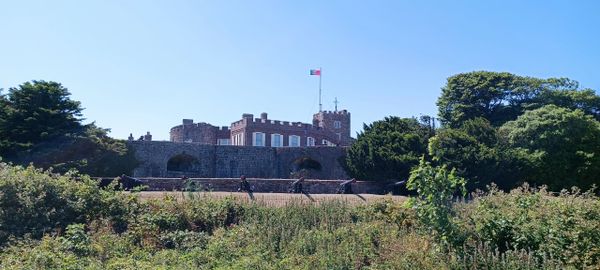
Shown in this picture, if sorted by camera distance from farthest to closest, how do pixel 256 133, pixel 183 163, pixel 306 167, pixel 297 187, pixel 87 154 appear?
pixel 256 133
pixel 306 167
pixel 183 163
pixel 87 154
pixel 297 187

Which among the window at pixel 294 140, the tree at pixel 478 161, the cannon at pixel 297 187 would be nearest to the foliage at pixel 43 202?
the cannon at pixel 297 187

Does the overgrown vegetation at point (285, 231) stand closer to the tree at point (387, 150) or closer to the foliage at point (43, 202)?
the foliage at point (43, 202)

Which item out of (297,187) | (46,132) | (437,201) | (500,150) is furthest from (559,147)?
(46,132)

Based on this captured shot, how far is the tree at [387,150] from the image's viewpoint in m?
25.3

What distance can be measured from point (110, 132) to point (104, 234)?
20.7 m

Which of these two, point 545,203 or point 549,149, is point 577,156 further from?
point 545,203

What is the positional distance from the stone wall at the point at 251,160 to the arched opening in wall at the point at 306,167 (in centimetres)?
12

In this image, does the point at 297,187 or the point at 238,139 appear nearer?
the point at 297,187

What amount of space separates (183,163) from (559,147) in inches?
837

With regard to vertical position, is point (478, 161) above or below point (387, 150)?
below

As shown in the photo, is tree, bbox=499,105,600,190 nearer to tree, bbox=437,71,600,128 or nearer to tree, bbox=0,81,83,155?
tree, bbox=437,71,600,128

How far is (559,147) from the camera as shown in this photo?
27391 millimetres

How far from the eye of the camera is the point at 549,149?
2734 centimetres

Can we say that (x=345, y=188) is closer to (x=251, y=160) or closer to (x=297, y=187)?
(x=297, y=187)
